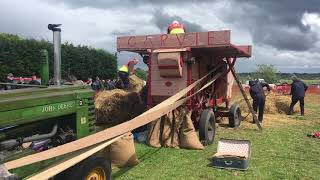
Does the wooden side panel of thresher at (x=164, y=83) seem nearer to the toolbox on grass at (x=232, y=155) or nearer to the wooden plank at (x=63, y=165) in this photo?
the toolbox on grass at (x=232, y=155)

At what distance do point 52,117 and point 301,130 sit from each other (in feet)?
29.0

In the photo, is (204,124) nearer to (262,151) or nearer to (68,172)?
(262,151)

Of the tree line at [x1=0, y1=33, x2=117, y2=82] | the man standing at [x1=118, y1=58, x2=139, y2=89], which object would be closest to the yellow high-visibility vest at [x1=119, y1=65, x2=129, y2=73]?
the man standing at [x1=118, y1=58, x2=139, y2=89]

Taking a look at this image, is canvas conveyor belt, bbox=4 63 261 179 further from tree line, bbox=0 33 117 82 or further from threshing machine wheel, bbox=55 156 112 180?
tree line, bbox=0 33 117 82

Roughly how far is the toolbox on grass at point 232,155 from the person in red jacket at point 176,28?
11.4 ft

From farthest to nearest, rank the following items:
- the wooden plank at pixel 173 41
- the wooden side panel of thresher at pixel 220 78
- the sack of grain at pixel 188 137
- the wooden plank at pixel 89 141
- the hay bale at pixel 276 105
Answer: the hay bale at pixel 276 105
the wooden side panel of thresher at pixel 220 78
the wooden plank at pixel 173 41
the sack of grain at pixel 188 137
the wooden plank at pixel 89 141

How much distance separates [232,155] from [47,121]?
3.38 meters

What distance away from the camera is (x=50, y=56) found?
72.0ft

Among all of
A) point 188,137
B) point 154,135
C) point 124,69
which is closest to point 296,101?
point 124,69

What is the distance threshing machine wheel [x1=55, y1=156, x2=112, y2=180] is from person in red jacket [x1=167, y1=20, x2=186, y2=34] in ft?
17.8

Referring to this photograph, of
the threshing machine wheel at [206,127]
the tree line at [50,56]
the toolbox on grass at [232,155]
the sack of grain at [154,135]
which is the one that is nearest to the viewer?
the toolbox on grass at [232,155]

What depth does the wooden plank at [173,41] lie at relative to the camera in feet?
30.8

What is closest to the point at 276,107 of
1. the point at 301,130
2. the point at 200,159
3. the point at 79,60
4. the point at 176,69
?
the point at 301,130

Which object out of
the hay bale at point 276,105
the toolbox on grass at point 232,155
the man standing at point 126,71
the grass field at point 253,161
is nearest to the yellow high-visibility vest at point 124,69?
the man standing at point 126,71
